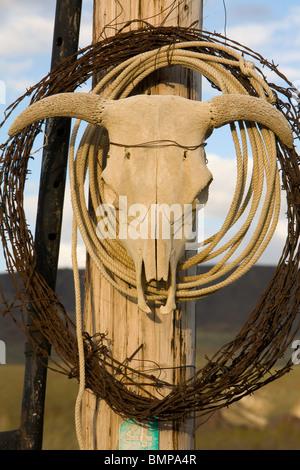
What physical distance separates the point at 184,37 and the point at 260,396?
23.7 feet

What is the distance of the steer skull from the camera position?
110 inches

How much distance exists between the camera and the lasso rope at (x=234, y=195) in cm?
295

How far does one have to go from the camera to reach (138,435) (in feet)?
9.89

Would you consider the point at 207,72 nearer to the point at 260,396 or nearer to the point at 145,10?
the point at 145,10

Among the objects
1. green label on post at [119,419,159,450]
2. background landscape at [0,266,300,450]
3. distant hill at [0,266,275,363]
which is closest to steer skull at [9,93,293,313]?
green label on post at [119,419,159,450]

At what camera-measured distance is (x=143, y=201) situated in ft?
9.19

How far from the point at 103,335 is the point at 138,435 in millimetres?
494

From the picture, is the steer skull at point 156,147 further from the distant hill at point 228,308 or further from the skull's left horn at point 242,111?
the distant hill at point 228,308

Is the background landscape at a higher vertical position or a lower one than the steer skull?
lower

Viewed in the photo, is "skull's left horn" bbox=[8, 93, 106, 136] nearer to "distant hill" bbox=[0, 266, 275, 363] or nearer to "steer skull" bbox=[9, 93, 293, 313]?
"steer skull" bbox=[9, 93, 293, 313]

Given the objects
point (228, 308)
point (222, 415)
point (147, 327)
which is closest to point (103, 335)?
point (147, 327)

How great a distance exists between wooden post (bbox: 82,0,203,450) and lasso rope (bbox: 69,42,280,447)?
12 centimetres

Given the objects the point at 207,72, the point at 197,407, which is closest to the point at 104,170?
the point at 207,72

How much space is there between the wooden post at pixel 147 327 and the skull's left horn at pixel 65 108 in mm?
388
